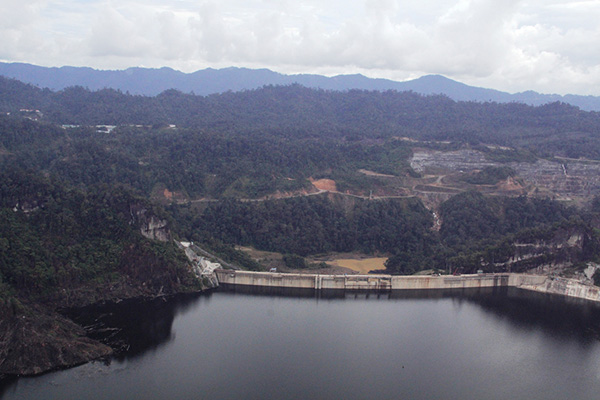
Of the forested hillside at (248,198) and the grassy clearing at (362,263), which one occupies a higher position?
the forested hillside at (248,198)

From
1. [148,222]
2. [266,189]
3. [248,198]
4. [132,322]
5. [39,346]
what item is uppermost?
[266,189]

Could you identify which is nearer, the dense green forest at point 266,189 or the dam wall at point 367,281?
the dam wall at point 367,281

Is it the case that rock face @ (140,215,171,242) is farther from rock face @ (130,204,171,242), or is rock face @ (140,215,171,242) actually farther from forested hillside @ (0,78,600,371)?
forested hillside @ (0,78,600,371)

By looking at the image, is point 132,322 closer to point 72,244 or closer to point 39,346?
point 39,346

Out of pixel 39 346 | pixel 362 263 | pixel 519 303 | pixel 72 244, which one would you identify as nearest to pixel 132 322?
pixel 39 346

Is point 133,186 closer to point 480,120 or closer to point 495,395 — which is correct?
point 495,395

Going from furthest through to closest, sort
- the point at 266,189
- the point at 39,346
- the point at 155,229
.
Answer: the point at 266,189 → the point at 155,229 → the point at 39,346

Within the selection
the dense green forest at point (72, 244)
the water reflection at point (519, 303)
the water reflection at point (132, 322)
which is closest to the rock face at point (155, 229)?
the dense green forest at point (72, 244)

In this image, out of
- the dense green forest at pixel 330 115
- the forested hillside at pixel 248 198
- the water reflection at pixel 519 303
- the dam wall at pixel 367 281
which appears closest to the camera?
the water reflection at pixel 519 303

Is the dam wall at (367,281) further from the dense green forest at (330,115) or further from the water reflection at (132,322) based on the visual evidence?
the dense green forest at (330,115)

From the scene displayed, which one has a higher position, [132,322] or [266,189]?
[266,189]

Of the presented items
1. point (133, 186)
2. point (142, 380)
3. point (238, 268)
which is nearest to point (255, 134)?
point (133, 186)
